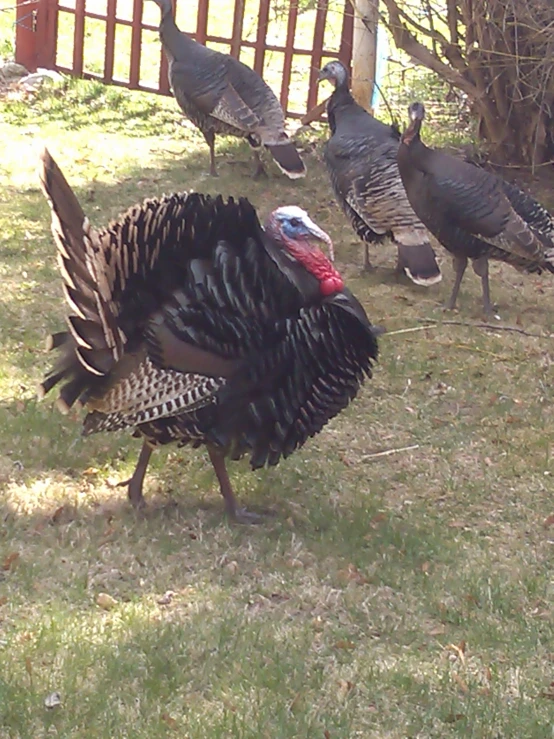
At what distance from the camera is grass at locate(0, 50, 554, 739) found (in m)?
3.25

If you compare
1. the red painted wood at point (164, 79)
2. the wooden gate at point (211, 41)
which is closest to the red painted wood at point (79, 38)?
the wooden gate at point (211, 41)

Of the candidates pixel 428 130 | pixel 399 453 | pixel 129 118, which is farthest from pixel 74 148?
pixel 399 453

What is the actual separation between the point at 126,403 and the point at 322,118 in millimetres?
7488

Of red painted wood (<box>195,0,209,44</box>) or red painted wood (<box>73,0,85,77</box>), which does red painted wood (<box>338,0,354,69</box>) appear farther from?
red painted wood (<box>73,0,85,77</box>)

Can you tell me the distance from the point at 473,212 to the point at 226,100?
115 inches

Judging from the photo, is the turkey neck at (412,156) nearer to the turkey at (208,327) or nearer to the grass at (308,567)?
the grass at (308,567)

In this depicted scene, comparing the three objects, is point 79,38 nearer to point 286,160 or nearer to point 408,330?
point 286,160

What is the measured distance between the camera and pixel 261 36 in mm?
10922

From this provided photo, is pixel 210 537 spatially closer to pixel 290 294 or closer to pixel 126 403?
pixel 126 403

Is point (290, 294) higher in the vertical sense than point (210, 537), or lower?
higher

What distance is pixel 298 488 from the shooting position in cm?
477

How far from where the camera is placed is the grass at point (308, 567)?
3.25 meters

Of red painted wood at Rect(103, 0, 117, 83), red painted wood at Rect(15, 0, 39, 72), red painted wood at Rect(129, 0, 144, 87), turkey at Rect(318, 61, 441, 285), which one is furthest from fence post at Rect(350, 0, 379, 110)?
red painted wood at Rect(15, 0, 39, 72)

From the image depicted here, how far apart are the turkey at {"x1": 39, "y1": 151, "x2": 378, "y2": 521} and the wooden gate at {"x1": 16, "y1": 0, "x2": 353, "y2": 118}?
21.3 ft
